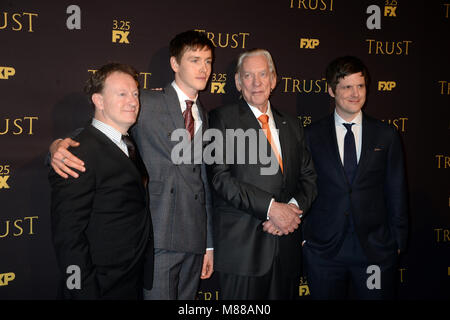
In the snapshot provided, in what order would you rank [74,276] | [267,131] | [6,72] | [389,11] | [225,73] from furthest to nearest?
1. [389,11]
2. [225,73]
3. [6,72]
4. [267,131]
5. [74,276]

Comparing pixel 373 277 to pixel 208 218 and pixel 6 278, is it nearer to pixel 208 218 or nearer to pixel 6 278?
pixel 208 218

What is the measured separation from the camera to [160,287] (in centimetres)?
229

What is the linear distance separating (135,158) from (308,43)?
2.04 m

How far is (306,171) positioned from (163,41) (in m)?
1.51

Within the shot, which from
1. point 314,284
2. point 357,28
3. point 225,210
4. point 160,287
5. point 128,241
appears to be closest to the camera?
point 128,241

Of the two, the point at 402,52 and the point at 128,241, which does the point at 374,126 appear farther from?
the point at 128,241

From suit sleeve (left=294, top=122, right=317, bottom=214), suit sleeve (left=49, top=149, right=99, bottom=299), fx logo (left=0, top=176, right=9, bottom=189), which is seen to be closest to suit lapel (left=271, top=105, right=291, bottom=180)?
suit sleeve (left=294, top=122, right=317, bottom=214)

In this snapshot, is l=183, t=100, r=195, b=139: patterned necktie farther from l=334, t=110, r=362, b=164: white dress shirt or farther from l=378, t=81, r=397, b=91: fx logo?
l=378, t=81, r=397, b=91: fx logo

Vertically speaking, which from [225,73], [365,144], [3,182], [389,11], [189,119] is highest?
[389,11]

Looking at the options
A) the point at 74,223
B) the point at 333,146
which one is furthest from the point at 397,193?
the point at 74,223

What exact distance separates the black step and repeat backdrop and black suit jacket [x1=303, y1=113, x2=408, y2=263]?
823 millimetres

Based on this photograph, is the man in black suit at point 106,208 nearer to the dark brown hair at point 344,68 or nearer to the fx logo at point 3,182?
the fx logo at point 3,182

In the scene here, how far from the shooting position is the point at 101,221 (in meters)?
1.88

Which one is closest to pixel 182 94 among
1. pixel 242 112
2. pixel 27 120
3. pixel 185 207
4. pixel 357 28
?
pixel 242 112
